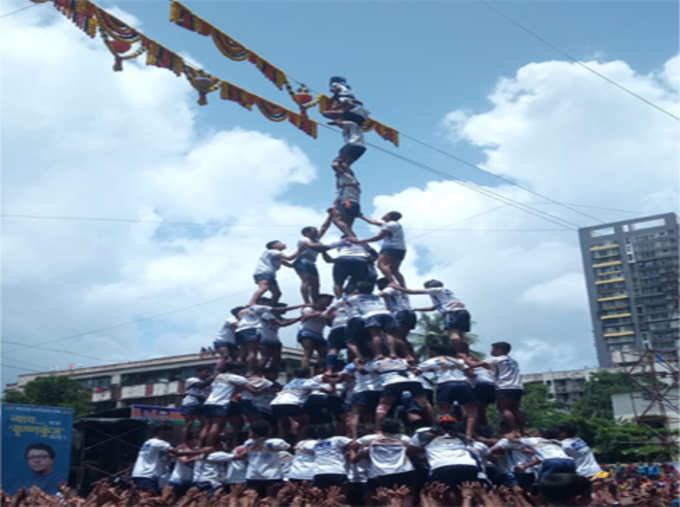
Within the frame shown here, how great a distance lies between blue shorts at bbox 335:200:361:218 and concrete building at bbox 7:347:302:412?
25972mm

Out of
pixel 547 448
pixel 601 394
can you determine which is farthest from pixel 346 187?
pixel 601 394

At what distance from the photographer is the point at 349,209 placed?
503 inches

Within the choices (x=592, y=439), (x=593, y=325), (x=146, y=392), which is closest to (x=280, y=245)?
(x=592, y=439)

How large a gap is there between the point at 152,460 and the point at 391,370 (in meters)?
4.73

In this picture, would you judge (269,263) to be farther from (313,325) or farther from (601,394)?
(601,394)

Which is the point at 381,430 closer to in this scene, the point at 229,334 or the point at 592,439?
the point at 229,334

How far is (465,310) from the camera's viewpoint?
11.0 metres

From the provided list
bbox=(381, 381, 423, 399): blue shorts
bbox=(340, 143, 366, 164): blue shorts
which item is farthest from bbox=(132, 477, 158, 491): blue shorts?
bbox=(340, 143, 366, 164): blue shorts

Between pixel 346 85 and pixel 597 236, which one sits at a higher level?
pixel 597 236

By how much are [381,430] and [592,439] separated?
935 inches

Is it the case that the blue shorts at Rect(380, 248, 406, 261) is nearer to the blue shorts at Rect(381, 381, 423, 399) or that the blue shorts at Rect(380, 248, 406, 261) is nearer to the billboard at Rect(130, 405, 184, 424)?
the blue shorts at Rect(381, 381, 423, 399)

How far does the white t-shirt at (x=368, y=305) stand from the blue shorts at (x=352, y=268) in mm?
1264

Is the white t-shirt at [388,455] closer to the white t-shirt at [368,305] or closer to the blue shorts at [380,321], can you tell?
the blue shorts at [380,321]

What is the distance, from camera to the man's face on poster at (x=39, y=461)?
1559 cm
